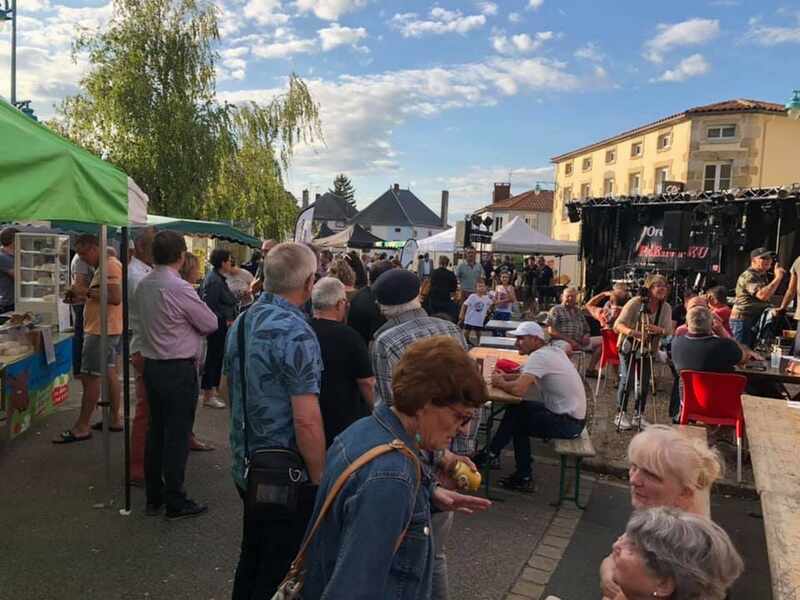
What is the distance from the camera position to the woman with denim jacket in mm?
1330

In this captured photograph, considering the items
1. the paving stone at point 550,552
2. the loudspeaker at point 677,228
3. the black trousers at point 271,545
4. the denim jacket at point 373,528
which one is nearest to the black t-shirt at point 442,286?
the paving stone at point 550,552

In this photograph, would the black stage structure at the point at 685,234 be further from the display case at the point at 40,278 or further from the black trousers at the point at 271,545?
the black trousers at the point at 271,545

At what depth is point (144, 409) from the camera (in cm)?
434

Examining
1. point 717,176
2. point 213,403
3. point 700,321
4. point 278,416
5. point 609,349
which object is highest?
point 717,176

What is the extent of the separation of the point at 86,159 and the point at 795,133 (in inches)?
1244

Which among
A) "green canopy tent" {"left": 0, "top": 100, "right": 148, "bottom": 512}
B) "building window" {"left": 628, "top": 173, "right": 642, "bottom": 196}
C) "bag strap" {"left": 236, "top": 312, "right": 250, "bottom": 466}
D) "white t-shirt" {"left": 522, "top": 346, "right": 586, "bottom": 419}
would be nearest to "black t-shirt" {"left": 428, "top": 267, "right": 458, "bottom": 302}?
"white t-shirt" {"left": 522, "top": 346, "right": 586, "bottom": 419}

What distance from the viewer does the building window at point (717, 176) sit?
28406 mm

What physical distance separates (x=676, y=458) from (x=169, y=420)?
282cm

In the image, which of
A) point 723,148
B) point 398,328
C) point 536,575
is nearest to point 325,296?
point 398,328

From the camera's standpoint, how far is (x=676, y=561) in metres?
1.66

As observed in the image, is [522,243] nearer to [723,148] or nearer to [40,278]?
[40,278]

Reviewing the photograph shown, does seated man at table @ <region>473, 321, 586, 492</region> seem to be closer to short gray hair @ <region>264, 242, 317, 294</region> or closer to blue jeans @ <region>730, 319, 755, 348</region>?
short gray hair @ <region>264, 242, 317, 294</region>

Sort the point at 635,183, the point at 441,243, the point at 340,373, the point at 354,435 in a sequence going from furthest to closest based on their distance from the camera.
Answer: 1. the point at 635,183
2. the point at 441,243
3. the point at 340,373
4. the point at 354,435

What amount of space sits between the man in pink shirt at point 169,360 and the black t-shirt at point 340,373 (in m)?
1.25
